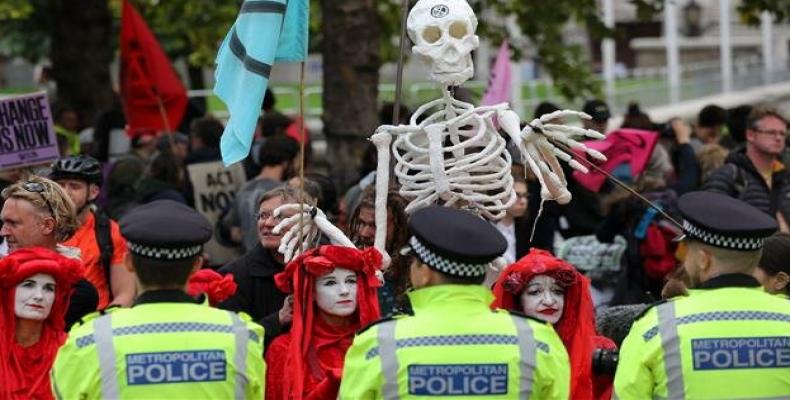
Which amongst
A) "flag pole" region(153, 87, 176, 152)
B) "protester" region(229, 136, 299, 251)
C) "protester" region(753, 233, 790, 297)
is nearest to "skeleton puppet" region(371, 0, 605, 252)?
"protester" region(753, 233, 790, 297)

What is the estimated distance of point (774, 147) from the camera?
12.1 m

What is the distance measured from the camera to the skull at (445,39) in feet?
29.6

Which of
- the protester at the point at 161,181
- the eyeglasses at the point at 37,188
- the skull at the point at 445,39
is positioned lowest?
the protester at the point at 161,181

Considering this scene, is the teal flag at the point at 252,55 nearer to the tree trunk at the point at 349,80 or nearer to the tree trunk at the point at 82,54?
the tree trunk at the point at 349,80

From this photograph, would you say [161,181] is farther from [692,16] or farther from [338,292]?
[692,16]

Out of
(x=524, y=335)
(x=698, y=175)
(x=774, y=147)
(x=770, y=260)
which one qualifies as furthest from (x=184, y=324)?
(x=698, y=175)

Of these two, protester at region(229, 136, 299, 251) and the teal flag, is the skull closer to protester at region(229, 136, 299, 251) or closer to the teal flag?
the teal flag

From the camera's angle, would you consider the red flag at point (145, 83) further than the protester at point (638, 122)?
Yes

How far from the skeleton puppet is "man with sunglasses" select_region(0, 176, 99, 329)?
1.36m

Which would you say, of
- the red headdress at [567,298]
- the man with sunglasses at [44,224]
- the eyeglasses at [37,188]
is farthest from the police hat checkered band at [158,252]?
the eyeglasses at [37,188]

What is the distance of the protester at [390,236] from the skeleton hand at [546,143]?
2.01 ft

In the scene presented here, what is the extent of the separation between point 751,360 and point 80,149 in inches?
443

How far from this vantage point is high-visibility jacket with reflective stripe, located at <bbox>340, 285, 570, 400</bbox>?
617 cm

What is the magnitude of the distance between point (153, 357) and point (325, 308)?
164cm
